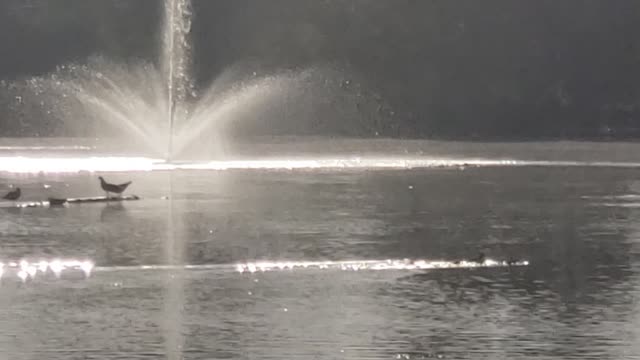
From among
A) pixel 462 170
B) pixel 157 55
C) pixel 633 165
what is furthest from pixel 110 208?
pixel 157 55

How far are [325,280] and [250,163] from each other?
46.0m

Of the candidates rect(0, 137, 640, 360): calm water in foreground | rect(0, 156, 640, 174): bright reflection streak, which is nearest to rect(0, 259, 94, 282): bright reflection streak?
rect(0, 137, 640, 360): calm water in foreground

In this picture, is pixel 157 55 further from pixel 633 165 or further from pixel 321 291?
pixel 321 291

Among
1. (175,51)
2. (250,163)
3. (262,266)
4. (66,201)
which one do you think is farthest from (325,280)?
(175,51)

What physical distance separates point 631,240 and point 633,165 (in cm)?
4050

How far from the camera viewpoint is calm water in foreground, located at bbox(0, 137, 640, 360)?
19.8 metres

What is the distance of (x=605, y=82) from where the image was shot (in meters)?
126

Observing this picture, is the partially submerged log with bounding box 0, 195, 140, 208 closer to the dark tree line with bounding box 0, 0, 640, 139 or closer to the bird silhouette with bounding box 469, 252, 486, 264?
the bird silhouette with bounding box 469, 252, 486, 264

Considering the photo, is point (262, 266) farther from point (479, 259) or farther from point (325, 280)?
point (479, 259)

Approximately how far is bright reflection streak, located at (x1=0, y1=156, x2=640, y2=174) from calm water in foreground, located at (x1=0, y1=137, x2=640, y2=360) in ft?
52.6

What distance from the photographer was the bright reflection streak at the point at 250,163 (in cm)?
6431

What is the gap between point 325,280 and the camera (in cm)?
2536

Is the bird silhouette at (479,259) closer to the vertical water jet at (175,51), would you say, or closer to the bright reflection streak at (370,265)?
the bright reflection streak at (370,265)

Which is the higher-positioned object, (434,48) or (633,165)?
(434,48)
